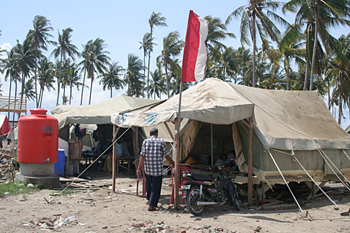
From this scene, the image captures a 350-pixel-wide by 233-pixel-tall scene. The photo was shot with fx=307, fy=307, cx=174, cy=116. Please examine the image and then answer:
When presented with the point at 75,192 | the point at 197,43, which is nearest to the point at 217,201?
the point at 197,43

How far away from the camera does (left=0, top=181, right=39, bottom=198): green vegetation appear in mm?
7644

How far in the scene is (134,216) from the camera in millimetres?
6109

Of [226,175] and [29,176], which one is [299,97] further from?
[29,176]

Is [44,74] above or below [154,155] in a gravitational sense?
above

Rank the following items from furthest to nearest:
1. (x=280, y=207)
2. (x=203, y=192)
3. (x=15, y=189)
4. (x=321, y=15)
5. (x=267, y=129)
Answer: (x=321, y=15) < (x=267, y=129) < (x=15, y=189) < (x=280, y=207) < (x=203, y=192)

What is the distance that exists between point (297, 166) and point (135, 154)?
676cm

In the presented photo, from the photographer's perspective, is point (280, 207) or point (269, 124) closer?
point (280, 207)

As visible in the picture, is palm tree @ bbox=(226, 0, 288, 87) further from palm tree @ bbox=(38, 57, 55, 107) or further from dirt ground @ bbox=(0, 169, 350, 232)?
palm tree @ bbox=(38, 57, 55, 107)

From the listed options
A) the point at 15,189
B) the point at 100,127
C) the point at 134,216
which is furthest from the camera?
the point at 100,127

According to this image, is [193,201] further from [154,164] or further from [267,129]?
[267,129]

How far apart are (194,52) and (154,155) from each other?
2397 millimetres

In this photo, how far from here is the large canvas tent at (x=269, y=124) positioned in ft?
23.1

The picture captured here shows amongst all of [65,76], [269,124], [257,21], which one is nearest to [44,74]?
[65,76]

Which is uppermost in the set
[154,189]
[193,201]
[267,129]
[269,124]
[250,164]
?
[269,124]
